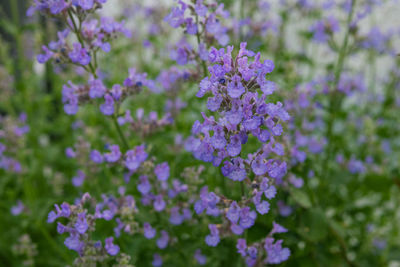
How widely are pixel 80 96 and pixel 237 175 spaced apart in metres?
1.06

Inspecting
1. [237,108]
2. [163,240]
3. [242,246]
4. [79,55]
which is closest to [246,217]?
[242,246]

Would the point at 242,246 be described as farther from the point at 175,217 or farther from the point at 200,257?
the point at 200,257

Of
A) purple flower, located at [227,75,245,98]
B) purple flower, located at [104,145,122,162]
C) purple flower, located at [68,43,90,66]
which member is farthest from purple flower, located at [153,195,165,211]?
purple flower, located at [227,75,245,98]

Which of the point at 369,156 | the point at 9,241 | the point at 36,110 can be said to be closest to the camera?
the point at 9,241

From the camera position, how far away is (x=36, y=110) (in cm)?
430

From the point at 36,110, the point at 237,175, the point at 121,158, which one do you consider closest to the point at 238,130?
the point at 237,175

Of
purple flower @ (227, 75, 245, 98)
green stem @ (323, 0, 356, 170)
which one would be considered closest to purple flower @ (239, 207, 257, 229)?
purple flower @ (227, 75, 245, 98)

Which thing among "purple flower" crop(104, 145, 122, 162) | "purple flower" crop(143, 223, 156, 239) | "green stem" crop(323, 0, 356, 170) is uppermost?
"green stem" crop(323, 0, 356, 170)

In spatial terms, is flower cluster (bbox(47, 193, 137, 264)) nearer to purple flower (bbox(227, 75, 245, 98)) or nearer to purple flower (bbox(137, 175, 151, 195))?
purple flower (bbox(137, 175, 151, 195))

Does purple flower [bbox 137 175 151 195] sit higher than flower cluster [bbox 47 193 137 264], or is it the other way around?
purple flower [bbox 137 175 151 195]

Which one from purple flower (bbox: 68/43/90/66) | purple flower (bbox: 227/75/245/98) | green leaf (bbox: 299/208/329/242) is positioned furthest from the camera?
green leaf (bbox: 299/208/329/242)

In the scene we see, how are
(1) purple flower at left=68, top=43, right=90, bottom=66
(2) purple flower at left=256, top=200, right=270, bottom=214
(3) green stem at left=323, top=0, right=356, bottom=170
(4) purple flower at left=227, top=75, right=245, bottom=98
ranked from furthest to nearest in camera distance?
(3) green stem at left=323, top=0, right=356, bottom=170
(1) purple flower at left=68, top=43, right=90, bottom=66
(2) purple flower at left=256, top=200, right=270, bottom=214
(4) purple flower at left=227, top=75, right=245, bottom=98

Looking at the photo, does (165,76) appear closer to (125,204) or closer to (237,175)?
(125,204)

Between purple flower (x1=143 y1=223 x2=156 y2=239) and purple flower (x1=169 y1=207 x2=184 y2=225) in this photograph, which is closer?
purple flower (x1=143 y1=223 x2=156 y2=239)
